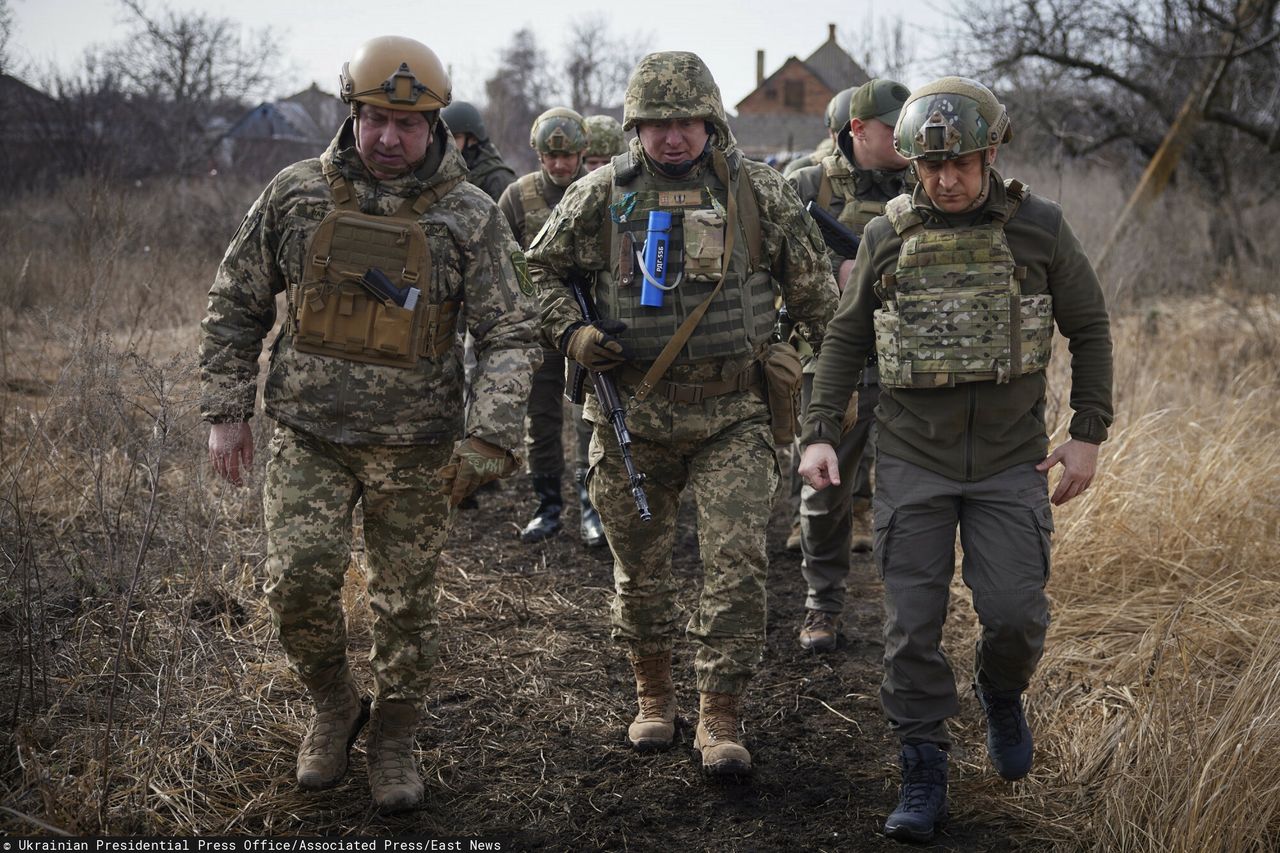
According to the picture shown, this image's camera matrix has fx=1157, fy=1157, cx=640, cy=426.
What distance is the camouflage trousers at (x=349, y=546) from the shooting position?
325 centimetres

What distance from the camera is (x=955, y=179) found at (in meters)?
3.22

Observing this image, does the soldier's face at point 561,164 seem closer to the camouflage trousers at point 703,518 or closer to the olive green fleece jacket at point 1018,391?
the camouflage trousers at point 703,518

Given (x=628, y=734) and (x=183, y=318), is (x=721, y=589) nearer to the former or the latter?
(x=628, y=734)

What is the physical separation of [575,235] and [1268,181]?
50.5ft

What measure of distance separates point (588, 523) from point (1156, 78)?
38.7ft

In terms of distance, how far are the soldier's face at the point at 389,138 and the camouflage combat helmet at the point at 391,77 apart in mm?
32

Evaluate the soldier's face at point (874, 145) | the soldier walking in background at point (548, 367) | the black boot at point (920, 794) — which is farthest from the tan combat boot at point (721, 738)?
the soldier walking in background at point (548, 367)

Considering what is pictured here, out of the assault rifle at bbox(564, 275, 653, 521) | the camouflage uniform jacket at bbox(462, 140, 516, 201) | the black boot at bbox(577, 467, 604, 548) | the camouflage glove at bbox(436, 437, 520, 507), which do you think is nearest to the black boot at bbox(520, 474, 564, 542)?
the black boot at bbox(577, 467, 604, 548)

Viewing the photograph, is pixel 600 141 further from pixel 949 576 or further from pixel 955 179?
pixel 949 576

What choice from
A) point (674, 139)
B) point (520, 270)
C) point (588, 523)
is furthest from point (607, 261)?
point (588, 523)

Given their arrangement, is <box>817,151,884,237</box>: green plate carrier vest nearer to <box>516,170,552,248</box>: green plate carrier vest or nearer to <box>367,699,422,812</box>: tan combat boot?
<box>516,170,552,248</box>: green plate carrier vest

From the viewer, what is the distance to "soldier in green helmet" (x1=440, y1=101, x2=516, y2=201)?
6.68 m

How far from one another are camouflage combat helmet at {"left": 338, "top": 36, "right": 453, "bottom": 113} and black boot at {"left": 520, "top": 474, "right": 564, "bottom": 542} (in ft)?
11.8

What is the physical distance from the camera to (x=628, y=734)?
402cm
